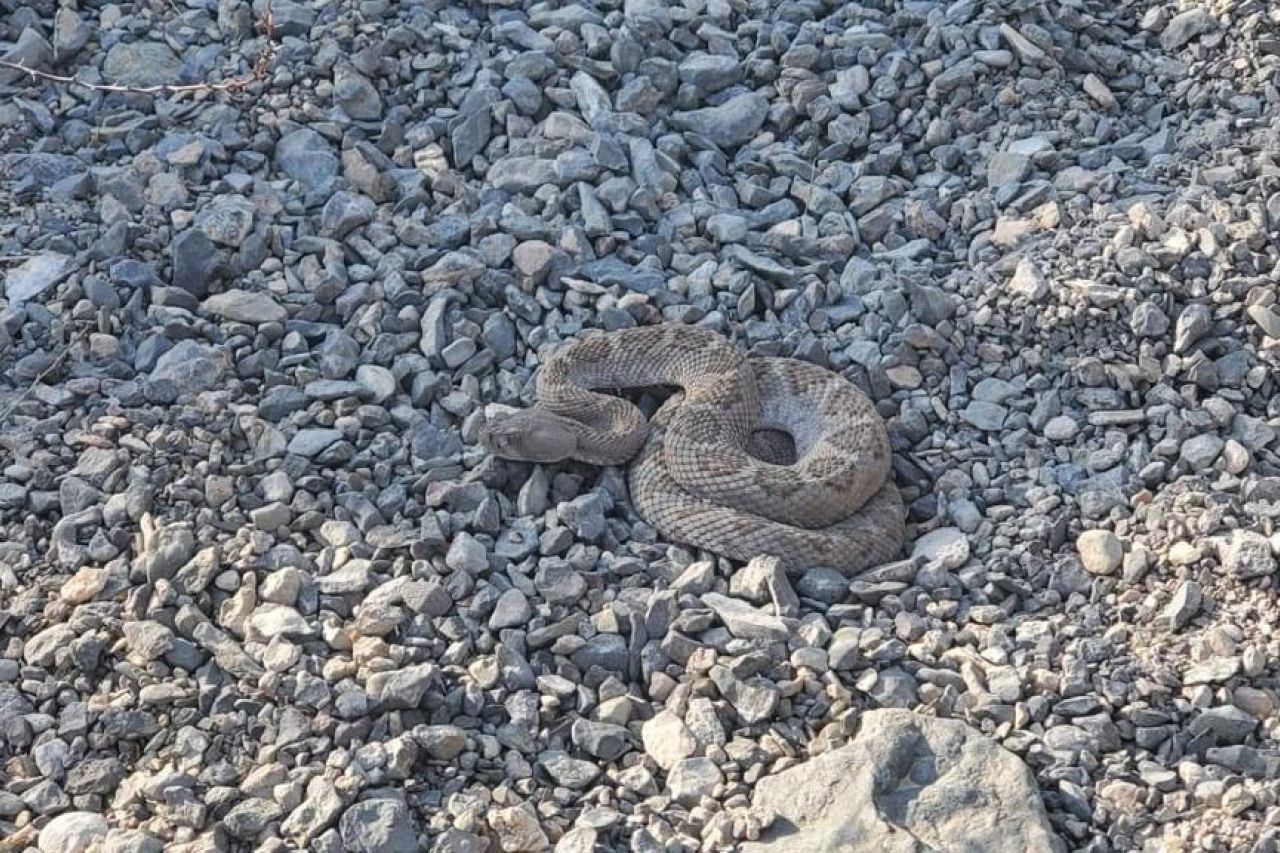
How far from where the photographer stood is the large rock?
4773 mm

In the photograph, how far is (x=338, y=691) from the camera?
524 centimetres

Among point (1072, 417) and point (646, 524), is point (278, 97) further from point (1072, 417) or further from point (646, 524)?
point (1072, 417)

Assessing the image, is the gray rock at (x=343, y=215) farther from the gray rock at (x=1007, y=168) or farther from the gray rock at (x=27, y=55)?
the gray rock at (x=1007, y=168)

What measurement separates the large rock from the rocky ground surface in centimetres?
3

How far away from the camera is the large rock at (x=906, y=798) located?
4773mm

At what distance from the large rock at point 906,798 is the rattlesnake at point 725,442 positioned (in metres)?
1.06

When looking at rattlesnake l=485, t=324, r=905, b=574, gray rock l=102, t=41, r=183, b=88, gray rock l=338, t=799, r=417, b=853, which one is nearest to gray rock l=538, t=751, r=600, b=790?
gray rock l=338, t=799, r=417, b=853

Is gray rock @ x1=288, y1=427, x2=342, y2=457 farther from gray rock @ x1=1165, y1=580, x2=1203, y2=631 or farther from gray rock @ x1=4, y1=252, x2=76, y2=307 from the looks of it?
gray rock @ x1=1165, y1=580, x2=1203, y2=631

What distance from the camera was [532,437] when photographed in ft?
20.4

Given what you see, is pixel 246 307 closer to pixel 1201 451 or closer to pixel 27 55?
pixel 27 55

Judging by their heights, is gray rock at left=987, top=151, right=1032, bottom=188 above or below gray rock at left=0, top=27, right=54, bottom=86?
above

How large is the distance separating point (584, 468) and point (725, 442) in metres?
0.55

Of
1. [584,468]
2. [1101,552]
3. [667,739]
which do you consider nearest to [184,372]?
[584,468]

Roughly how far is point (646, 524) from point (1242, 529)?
6.76 feet
